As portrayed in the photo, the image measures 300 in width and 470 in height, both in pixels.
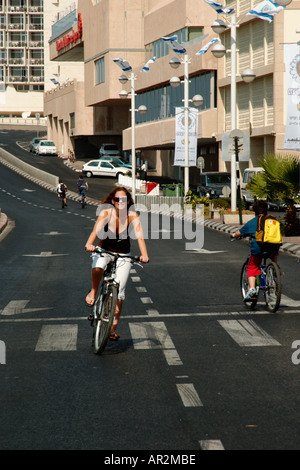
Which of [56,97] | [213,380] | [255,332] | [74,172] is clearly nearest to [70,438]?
[213,380]

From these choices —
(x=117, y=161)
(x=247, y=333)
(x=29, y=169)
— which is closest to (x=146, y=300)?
(x=247, y=333)

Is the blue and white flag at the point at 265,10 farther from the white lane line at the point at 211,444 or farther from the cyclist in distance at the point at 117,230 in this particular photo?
the white lane line at the point at 211,444

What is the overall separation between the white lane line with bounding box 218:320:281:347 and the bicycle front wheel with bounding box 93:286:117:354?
5.36ft

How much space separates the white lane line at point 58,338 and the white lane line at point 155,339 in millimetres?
735

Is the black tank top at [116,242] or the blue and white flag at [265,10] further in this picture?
the blue and white flag at [265,10]

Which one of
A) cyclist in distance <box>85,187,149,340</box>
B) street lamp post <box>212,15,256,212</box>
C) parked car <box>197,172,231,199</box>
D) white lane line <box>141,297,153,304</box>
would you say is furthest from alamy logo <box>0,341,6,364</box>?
parked car <box>197,172,231,199</box>

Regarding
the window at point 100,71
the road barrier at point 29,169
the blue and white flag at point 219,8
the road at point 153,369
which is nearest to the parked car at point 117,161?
the road barrier at point 29,169

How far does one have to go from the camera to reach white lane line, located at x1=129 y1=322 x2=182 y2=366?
8867 mm

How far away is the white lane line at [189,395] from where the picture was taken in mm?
6789

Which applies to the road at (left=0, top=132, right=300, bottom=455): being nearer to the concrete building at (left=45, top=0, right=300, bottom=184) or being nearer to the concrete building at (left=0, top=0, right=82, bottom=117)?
the concrete building at (left=45, top=0, right=300, bottom=184)

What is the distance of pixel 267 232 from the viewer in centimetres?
1220

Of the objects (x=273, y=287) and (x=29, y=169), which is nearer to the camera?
(x=273, y=287)

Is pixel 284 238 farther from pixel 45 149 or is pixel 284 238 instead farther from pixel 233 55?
pixel 45 149

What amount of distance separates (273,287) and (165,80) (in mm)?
57291
